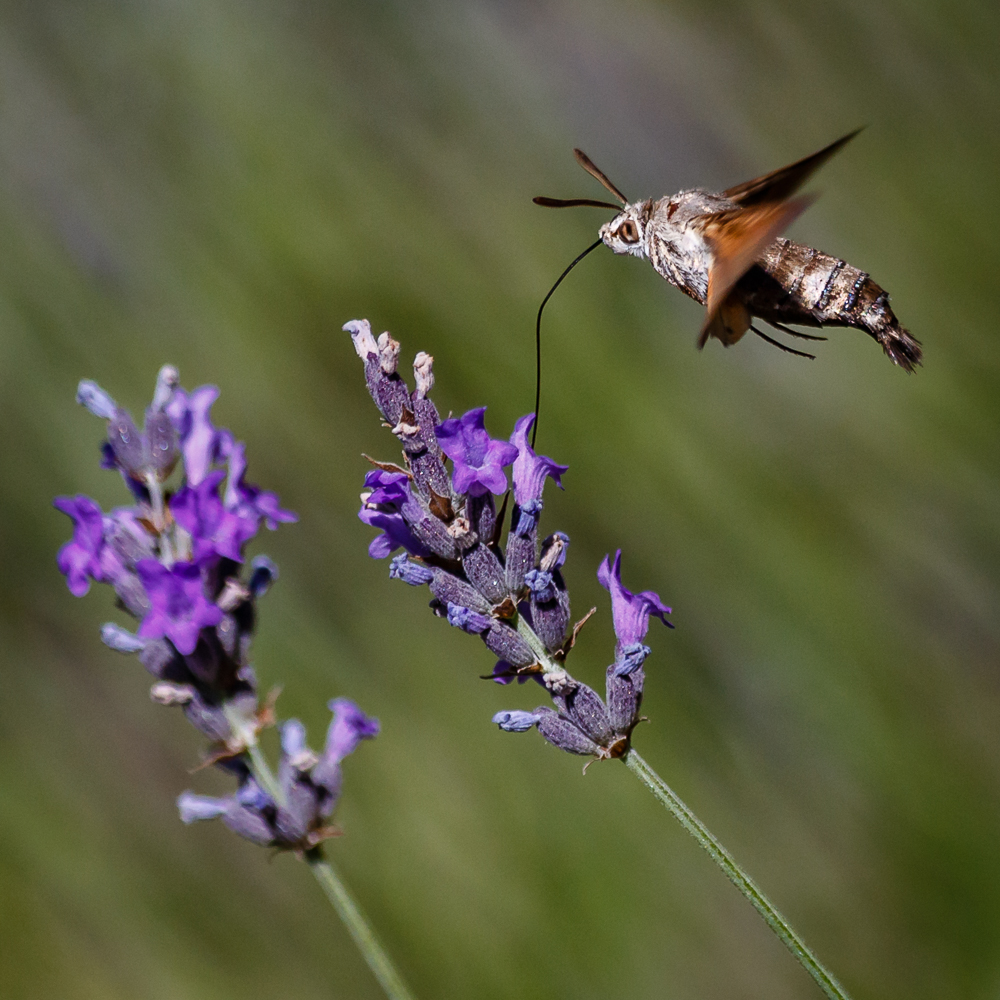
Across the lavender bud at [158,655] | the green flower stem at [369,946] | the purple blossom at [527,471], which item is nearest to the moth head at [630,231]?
the purple blossom at [527,471]

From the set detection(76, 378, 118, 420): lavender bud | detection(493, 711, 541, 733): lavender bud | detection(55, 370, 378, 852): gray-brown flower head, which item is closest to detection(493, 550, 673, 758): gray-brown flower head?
detection(493, 711, 541, 733): lavender bud

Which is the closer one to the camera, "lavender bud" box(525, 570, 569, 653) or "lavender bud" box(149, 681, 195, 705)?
"lavender bud" box(525, 570, 569, 653)

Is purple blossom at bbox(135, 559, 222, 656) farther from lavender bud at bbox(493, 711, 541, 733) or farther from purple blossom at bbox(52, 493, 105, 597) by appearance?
lavender bud at bbox(493, 711, 541, 733)

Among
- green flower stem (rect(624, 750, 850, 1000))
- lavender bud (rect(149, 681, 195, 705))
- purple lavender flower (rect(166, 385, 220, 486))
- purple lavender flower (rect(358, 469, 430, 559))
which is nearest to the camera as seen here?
green flower stem (rect(624, 750, 850, 1000))

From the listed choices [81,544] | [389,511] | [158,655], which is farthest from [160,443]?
[389,511]

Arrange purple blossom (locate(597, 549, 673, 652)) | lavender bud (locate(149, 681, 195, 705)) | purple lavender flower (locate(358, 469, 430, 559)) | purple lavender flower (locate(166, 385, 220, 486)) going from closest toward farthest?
purple lavender flower (locate(358, 469, 430, 559)) → purple blossom (locate(597, 549, 673, 652)) → lavender bud (locate(149, 681, 195, 705)) → purple lavender flower (locate(166, 385, 220, 486))

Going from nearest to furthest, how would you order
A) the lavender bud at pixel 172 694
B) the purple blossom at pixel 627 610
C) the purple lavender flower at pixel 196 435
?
the purple blossom at pixel 627 610, the lavender bud at pixel 172 694, the purple lavender flower at pixel 196 435

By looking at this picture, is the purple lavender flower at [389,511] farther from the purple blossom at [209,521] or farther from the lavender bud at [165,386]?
the lavender bud at [165,386]

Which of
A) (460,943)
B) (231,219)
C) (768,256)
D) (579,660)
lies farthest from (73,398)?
(768,256)
